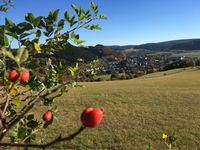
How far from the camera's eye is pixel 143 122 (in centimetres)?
1299

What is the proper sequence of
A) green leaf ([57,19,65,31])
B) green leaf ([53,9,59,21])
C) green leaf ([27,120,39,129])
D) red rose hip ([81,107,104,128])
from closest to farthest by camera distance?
red rose hip ([81,107,104,128])
green leaf ([27,120,39,129])
green leaf ([53,9,59,21])
green leaf ([57,19,65,31])

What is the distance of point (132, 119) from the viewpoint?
44.1 ft

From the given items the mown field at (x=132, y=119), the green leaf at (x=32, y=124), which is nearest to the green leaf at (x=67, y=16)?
the green leaf at (x=32, y=124)

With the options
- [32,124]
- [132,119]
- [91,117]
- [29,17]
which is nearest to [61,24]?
[29,17]

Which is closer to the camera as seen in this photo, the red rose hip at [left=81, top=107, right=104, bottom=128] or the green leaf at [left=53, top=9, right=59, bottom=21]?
the red rose hip at [left=81, top=107, right=104, bottom=128]

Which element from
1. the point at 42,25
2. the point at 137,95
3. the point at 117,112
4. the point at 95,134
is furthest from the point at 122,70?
the point at 42,25

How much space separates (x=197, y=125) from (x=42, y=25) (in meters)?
11.4

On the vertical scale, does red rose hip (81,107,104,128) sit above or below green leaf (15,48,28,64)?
below

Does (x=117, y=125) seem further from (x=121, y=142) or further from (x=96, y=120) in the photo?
(x=96, y=120)

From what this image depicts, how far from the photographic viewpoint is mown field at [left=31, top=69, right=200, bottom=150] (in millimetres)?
10870

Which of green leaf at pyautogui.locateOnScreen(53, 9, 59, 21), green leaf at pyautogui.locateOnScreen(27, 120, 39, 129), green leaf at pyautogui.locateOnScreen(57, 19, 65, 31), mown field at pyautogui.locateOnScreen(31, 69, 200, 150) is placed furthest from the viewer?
mown field at pyautogui.locateOnScreen(31, 69, 200, 150)

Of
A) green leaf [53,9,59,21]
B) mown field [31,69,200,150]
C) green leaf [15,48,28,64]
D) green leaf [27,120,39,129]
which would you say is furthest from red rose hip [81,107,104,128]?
mown field [31,69,200,150]

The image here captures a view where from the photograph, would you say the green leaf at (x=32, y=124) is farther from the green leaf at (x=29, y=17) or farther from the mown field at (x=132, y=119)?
the mown field at (x=132, y=119)

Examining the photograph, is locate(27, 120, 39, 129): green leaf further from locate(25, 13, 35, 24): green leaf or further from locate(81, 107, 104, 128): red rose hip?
locate(81, 107, 104, 128): red rose hip
